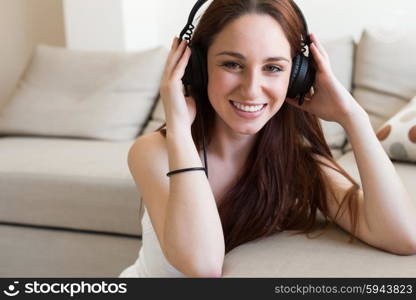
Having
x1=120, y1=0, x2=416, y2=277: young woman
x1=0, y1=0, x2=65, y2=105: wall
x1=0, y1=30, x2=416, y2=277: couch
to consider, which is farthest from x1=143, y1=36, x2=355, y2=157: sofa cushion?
x1=0, y1=0, x2=65, y2=105: wall

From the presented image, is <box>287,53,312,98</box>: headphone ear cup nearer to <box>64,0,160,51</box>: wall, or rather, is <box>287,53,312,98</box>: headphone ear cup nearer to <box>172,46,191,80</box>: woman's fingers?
<box>172,46,191,80</box>: woman's fingers

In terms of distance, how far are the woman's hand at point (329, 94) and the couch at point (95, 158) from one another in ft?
0.79

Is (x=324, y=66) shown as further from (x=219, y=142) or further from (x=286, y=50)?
(x=219, y=142)

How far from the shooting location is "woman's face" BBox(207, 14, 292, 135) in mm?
1077

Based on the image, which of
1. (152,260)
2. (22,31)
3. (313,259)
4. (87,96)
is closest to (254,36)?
(313,259)

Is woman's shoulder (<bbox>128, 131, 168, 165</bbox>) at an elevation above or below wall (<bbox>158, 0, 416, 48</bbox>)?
below

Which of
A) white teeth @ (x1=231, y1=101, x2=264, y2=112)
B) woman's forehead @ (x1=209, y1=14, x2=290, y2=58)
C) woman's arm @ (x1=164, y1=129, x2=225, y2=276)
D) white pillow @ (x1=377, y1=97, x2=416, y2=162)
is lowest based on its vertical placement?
white pillow @ (x1=377, y1=97, x2=416, y2=162)

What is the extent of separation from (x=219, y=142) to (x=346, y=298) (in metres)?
0.51

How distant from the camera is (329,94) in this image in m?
1.18

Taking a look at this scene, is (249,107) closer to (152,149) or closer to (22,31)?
(152,149)

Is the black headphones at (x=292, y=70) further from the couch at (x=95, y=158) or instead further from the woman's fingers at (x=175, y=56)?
the couch at (x=95, y=158)

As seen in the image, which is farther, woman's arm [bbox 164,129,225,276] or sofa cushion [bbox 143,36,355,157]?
sofa cushion [bbox 143,36,355,157]

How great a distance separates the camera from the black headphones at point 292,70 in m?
1.13

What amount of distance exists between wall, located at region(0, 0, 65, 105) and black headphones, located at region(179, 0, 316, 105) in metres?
2.53
